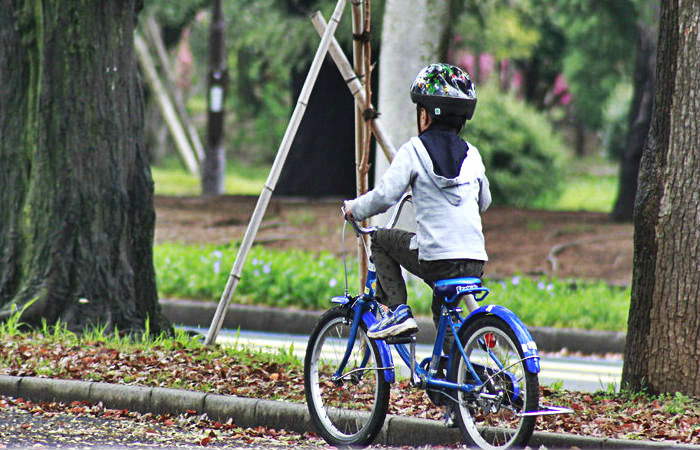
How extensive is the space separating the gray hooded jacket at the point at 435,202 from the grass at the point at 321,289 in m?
5.68

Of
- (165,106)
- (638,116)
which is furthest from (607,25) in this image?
(165,106)

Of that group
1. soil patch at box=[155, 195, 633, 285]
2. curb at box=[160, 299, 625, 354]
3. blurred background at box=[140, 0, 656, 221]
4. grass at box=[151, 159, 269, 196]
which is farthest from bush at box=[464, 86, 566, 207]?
grass at box=[151, 159, 269, 196]

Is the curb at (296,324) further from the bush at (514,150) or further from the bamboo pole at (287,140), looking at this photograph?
the bush at (514,150)

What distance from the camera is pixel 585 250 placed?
16.0 metres

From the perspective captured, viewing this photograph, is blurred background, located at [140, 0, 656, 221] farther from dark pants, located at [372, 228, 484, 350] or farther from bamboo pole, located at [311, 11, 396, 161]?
dark pants, located at [372, 228, 484, 350]

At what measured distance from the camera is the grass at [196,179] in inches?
1236

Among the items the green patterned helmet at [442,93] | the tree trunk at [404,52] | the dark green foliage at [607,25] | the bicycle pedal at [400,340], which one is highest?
the dark green foliage at [607,25]

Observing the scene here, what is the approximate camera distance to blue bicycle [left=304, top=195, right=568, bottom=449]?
534cm

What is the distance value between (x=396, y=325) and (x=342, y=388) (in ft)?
2.23

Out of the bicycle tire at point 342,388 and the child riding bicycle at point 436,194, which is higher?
the child riding bicycle at point 436,194

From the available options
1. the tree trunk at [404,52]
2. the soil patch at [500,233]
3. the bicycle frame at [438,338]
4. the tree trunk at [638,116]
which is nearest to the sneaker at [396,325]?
the bicycle frame at [438,338]

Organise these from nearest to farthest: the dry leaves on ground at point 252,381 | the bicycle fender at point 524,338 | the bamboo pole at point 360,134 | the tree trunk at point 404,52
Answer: the bicycle fender at point 524,338
the dry leaves on ground at point 252,381
the bamboo pole at point 360,134
the tree trunk at point 404,52

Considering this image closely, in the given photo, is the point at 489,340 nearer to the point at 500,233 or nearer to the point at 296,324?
the point at 296,324

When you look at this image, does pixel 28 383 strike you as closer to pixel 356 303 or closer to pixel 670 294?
pixel 356 303
